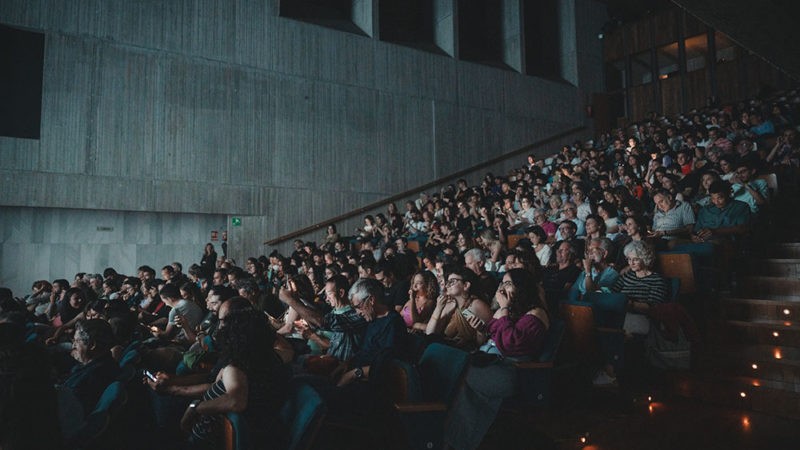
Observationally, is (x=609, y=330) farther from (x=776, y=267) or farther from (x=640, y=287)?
(x=776, y=267)

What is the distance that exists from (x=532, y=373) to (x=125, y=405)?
1.80m

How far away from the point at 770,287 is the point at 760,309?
0.34 metres

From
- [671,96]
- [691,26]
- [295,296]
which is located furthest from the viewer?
[671,96]

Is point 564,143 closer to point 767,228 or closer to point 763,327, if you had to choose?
point 767,228

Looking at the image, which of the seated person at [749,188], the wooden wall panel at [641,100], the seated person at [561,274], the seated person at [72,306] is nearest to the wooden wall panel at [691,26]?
the wooden wall panel at [641,100]

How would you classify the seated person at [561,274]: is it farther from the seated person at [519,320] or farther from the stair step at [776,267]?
the stair step at [776,267]

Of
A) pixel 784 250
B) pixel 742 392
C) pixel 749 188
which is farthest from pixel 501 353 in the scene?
pixel 749 188

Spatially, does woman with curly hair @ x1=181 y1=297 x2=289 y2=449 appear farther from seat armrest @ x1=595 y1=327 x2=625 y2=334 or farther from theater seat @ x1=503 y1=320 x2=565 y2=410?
seat armrest @ x1=595 y1=327 x2=625 y2=334

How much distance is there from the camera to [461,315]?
3168 millimetres

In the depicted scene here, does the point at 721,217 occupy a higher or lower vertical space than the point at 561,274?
higher

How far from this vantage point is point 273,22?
8820 mm

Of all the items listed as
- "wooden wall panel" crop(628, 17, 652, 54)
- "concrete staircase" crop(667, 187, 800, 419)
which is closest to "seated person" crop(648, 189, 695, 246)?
"concrete staircase" crop(667, 187, 800, 419)

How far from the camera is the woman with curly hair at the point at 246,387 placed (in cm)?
186

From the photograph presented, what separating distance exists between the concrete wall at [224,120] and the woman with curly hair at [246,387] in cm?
661
